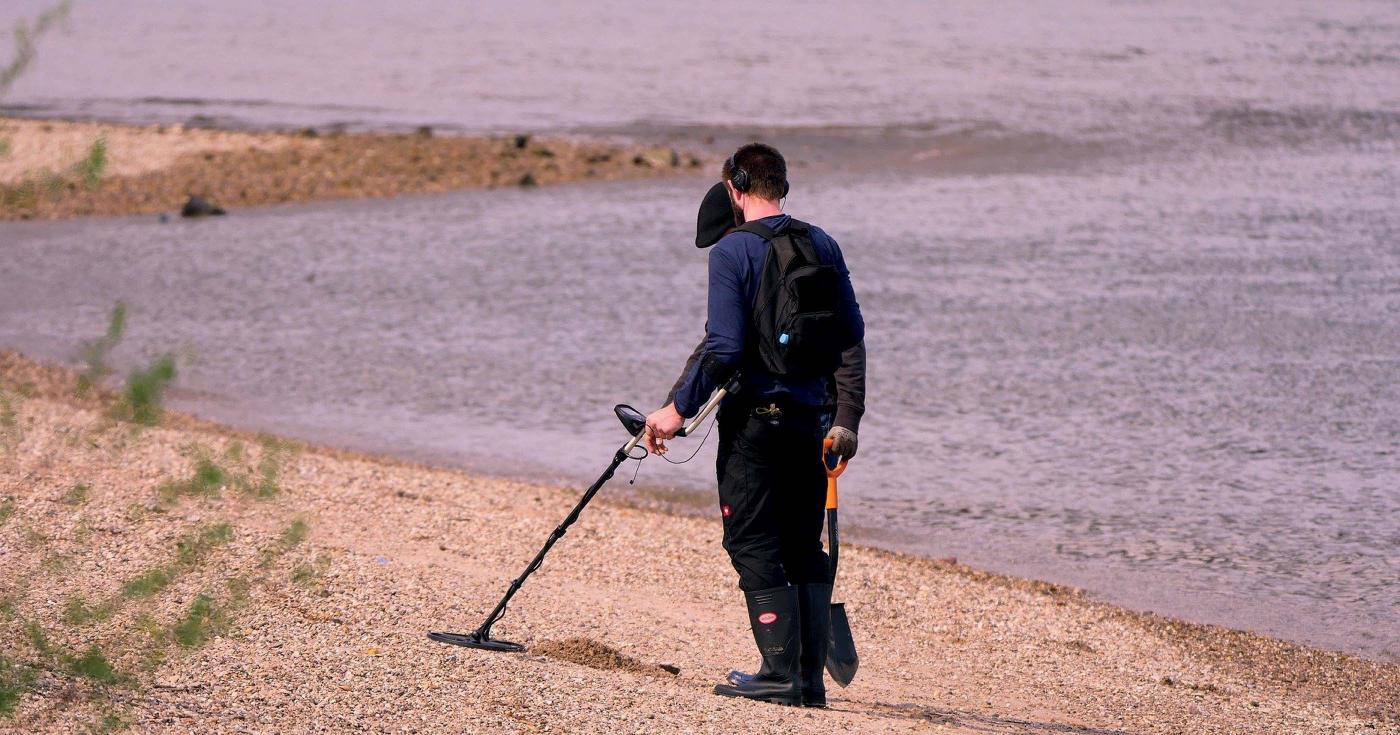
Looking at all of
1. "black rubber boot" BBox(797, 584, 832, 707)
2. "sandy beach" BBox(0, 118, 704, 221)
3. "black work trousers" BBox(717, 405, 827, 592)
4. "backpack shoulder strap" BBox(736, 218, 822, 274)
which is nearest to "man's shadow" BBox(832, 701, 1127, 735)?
"black rubber boot" BBox(797, 584, 832, 707)

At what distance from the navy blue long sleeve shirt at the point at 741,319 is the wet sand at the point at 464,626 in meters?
0.95

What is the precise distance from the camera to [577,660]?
5.49 m

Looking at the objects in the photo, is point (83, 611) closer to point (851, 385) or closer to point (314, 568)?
point (314, 568)

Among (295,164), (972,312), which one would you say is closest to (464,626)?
(972,312)

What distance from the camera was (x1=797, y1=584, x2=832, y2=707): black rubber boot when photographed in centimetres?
514

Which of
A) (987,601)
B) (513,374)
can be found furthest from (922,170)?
(987,601)

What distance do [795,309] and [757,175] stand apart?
456 millimetres

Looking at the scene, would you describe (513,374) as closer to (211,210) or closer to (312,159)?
(211,210)

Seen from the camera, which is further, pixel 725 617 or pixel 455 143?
pixel 455 143

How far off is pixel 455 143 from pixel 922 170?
6.49 metres

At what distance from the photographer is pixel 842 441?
16.1 feet

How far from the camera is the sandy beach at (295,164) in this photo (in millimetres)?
19203

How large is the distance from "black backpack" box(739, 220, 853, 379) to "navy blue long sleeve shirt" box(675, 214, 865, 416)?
0.11ft

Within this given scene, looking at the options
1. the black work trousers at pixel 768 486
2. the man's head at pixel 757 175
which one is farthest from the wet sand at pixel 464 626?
the man's head at pixel 757 175
